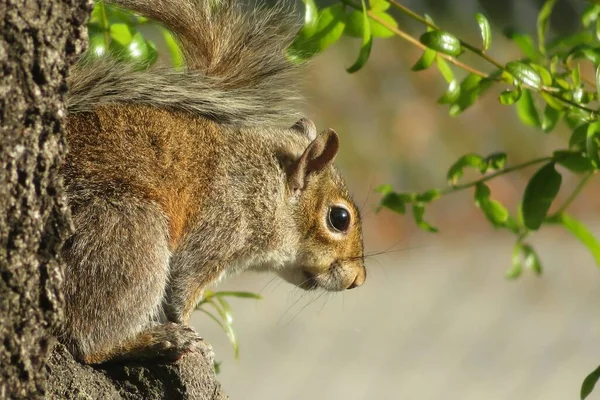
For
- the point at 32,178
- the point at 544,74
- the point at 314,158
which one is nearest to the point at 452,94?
the point at 544,74

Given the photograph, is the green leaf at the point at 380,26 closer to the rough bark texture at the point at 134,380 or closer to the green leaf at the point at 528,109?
the green leaf at the point at 528,109

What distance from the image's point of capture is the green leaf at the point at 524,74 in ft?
5.21

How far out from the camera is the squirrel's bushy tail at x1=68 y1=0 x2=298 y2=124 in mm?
1626

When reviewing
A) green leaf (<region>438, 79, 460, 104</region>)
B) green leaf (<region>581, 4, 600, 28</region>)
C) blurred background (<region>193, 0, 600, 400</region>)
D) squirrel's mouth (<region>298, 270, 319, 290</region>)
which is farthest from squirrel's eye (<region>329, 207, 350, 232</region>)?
blurred background (<region>193, 0, 600, 400</region>)

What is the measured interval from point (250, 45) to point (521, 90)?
0.51m

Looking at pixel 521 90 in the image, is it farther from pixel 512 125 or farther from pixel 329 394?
pixel 512 125

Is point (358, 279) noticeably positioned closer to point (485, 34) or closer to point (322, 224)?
point (322, 224)

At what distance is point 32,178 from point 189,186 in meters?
0.59

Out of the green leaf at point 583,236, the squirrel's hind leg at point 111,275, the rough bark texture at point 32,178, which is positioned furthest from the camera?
the green leaf at point 583,236

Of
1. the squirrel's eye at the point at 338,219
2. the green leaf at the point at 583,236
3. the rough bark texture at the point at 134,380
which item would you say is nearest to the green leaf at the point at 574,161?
the green leaf at the point at 583,236

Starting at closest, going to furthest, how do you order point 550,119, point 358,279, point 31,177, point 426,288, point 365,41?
point 31,177 < point 365,41 < point 550,119 < point 358,279 < point 426,288

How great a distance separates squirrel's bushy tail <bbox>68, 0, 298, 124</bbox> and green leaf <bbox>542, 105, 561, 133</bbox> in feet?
1.48

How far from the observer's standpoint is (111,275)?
149 cm

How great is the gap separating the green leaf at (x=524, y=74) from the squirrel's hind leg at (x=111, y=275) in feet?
1.91
